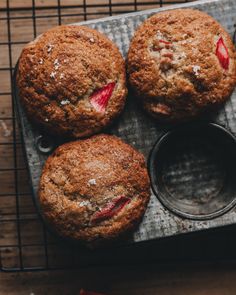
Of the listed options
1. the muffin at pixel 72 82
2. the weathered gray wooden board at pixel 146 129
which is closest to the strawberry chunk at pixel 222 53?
the weathered gray wooden board at pixel 146 129

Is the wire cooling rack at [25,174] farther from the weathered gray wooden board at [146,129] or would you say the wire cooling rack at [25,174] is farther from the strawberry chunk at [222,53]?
the strawberry chunk at [222,53]

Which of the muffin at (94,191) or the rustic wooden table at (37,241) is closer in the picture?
the muffin at (94,191)

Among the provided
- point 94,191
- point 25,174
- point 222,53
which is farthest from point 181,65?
point 25,174

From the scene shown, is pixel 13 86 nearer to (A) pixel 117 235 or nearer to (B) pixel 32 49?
(B) pixel 32 49

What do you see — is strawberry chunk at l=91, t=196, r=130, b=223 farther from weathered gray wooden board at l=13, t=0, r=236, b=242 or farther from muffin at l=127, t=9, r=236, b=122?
muffin at l=127, t=9, r=236, b=122

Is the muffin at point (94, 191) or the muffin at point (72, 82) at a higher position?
the muffin at point (72, 82)
